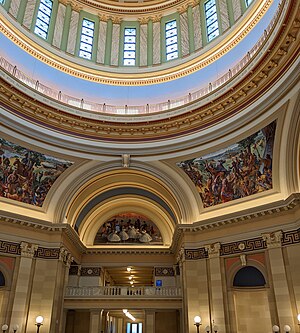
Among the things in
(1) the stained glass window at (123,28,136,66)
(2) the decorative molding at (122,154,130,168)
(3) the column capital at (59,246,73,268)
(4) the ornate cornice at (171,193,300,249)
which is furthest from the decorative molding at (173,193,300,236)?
(1) the stained glass window at (123,28,136,66)

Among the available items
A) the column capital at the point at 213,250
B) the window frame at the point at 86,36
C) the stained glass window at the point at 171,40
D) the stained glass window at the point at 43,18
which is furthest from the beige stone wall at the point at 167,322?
the stained glass window at the point at 43,18

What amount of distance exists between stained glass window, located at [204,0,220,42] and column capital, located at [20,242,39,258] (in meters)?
16.1

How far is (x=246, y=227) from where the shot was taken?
51.5ft

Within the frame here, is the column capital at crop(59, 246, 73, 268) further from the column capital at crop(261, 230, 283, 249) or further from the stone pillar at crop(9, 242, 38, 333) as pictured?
the column capital at crop(261, 230, 283, 249)

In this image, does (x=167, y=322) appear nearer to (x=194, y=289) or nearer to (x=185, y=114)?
(x=194, y=289)

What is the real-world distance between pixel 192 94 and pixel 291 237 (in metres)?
9.78

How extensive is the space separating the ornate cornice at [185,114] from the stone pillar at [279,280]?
6.48m

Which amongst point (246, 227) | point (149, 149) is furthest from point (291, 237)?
point (149, 149)

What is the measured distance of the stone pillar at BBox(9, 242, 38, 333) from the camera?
14.9 m

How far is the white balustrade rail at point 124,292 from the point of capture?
58.5ft

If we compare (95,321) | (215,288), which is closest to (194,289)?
(215,288)

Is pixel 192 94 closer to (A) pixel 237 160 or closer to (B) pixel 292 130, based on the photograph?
(A) pixel 237 160

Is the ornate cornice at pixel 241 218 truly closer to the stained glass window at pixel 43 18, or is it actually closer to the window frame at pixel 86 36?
the window frame at pixel 86 36

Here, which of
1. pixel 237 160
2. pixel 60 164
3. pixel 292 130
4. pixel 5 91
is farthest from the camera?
pixel 60 164
